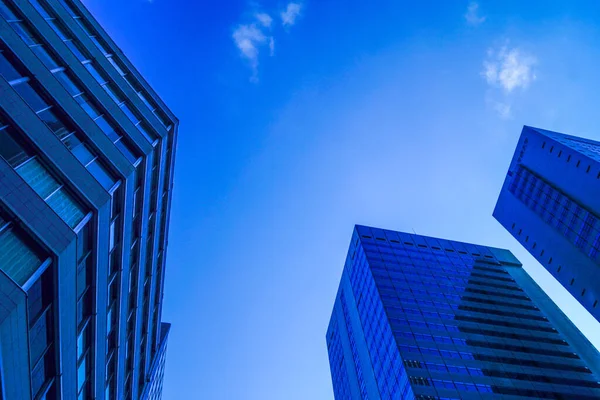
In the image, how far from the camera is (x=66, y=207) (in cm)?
1741

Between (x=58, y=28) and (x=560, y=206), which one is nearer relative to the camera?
(x=58, y=28)

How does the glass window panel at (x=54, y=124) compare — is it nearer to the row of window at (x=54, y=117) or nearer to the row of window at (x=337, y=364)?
the row of window at (x=54, y=117)

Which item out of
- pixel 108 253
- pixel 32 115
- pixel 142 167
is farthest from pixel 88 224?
pixel 142 167

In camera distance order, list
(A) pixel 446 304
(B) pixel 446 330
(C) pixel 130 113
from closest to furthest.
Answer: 1. (C) pixel 130 113
2. (B) pixel 446 330
3. (A) pixel 446 304

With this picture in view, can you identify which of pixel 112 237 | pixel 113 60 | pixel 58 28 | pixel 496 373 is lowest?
pixel 112 237

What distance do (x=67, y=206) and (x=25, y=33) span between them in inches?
451

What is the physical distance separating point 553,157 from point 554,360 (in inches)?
1395

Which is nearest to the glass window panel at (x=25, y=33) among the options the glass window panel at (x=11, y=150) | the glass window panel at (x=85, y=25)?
the glass window panel at (x=11, y=150)

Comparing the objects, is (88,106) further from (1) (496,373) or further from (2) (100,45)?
(1) (496,373)

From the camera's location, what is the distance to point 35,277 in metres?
14.4

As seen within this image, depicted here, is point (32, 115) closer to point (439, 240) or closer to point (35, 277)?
point (35, 277)

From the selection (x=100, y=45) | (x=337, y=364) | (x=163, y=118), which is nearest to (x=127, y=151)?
(x=163, y=118)

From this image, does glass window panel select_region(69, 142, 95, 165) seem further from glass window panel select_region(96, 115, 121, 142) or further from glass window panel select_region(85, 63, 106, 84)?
glass window panel select_region(85, 63, 106, 84)

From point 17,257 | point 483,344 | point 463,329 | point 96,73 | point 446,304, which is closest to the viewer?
point 17,257
